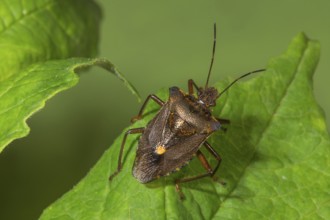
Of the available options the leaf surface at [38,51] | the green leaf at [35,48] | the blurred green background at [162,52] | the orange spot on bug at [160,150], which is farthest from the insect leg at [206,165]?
the blurred green background at [162,52]

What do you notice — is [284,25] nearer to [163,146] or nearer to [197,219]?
[163,146]

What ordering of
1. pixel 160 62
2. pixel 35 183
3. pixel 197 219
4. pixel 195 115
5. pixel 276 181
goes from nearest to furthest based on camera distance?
pixel 197 219, pixel 276 181, pixel 195 115, pixel 35 183, pixel 160 62

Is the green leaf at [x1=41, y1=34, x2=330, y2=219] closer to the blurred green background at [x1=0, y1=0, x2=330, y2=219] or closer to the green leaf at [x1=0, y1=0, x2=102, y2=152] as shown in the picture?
the green leaf at [x1=0, y1=0, x2=102, y2=152]

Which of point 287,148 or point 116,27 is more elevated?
point 116,27

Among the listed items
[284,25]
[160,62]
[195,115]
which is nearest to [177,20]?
[160,62]

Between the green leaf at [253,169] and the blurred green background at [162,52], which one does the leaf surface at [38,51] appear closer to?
the green leaf at [253,169]

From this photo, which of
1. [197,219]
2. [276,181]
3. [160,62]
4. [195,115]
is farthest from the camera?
[160,62]

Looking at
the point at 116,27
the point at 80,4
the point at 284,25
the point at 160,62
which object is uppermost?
the point at 80,4

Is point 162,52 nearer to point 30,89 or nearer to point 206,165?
point 206,165
